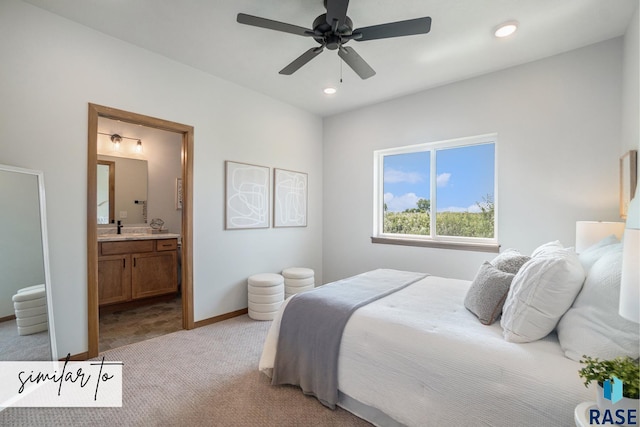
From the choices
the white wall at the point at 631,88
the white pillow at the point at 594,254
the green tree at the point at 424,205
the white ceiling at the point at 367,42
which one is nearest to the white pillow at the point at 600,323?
the white pillow at the point at 594,254

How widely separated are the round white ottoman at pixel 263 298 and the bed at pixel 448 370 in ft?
5.68

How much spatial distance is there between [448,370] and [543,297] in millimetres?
562

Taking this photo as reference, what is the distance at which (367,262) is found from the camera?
4.21 meters

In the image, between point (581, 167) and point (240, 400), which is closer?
point (240, 400)

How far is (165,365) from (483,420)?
229 cm

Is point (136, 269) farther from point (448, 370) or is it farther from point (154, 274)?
point (448, 370)

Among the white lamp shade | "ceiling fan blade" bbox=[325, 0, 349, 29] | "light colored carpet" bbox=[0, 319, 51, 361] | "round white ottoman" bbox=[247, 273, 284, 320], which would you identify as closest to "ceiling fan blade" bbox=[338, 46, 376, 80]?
"ceiling fan blade" bbox=[325, 0, 349, 29]

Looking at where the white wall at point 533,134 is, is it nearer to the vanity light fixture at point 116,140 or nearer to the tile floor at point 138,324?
the tile floor at point 138,324

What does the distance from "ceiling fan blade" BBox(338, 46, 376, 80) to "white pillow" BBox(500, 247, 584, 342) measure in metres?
1.82

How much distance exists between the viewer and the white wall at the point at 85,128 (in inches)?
87.0

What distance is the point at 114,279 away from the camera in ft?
12.2

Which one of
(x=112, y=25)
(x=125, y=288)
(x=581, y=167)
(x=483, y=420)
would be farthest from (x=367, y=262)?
(x=112, y=25)

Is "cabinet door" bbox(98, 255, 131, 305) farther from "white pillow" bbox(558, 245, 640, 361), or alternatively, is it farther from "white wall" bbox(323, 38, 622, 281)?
"white pillow" bbox(558, 245, 640, 361)

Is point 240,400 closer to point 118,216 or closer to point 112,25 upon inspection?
point 112,25
